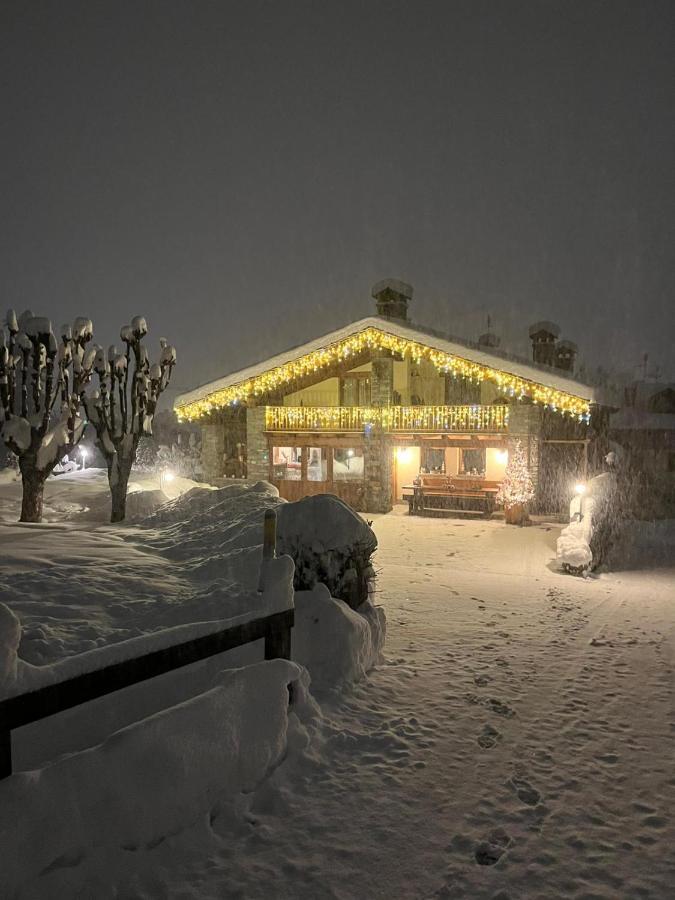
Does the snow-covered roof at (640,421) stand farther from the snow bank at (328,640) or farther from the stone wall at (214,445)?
the snow bank at (328,640)

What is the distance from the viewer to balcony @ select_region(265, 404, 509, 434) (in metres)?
19.2

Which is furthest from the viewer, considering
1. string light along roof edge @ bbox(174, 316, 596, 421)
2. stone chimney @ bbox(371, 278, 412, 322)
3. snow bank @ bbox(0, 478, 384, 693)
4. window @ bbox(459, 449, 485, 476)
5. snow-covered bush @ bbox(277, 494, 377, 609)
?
window @ bbox(459, 449, 485, 476)

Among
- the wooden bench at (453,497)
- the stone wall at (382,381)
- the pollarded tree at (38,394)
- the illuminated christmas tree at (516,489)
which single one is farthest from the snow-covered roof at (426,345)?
the pollarded tree at (38,394)

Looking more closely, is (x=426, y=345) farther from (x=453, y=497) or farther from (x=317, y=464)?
(x=317, y=464)

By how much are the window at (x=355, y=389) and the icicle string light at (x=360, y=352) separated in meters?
1.06

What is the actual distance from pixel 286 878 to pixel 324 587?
123 inches

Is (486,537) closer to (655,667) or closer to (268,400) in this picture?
(655,667)

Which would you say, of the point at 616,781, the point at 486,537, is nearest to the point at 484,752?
the point at 616,781

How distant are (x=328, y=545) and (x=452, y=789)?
292 cm

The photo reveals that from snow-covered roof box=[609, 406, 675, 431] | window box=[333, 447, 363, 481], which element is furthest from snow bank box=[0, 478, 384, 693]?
snow-covered roof box=[609, 406, 675, 431]

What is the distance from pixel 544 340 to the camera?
89.2ft

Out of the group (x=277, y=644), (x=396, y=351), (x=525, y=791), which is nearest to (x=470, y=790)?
(x=525, y=791)

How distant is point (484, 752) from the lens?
176 inches

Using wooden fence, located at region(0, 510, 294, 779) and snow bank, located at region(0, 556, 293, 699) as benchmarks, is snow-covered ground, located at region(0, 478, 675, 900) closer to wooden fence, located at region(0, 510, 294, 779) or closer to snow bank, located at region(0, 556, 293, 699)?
wooden fence, located at region(0, 510, 294, 779)
